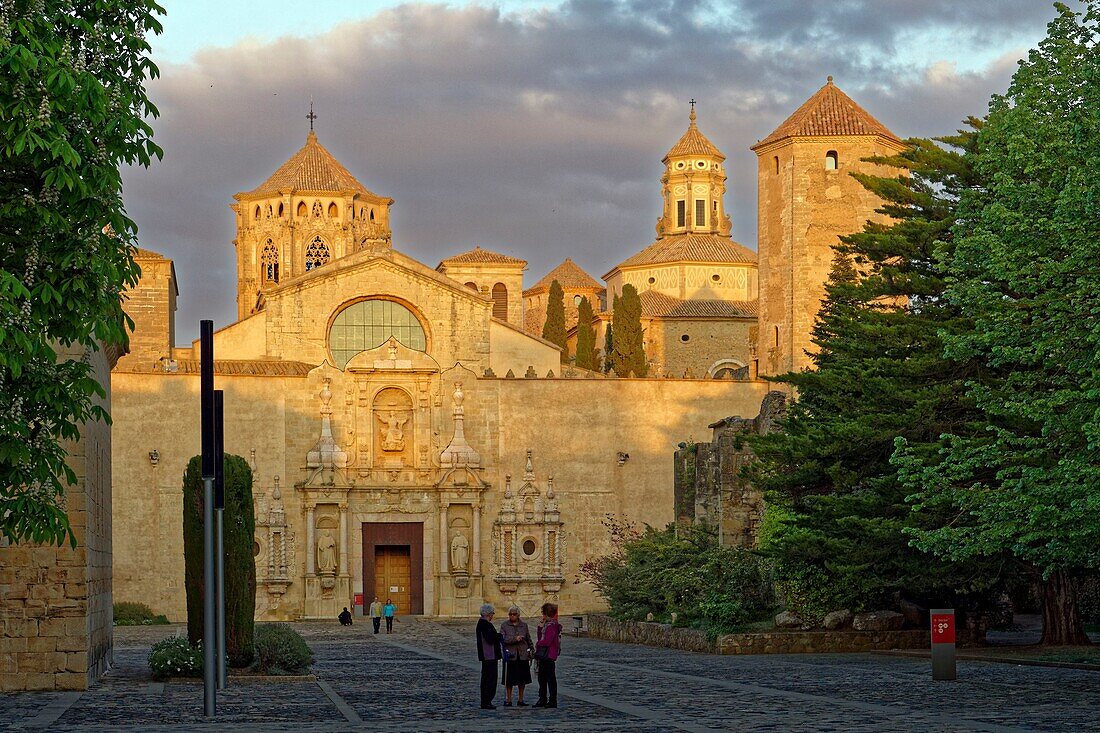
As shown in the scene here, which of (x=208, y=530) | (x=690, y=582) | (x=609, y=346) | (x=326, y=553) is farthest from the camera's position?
(x=609, y=346)

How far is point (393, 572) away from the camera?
53281 mm

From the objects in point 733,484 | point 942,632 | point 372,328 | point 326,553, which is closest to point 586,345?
point 372,328

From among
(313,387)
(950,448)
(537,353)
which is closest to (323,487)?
(313,387)

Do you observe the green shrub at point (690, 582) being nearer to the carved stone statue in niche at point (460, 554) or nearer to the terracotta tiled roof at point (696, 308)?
the carved stone statue in niche at point (460, 554)

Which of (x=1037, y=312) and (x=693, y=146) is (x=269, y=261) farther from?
(x=1037, y=312)

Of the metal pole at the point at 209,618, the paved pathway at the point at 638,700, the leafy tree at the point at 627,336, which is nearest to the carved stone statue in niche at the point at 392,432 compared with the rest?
the leafy tree at the point at 627,336

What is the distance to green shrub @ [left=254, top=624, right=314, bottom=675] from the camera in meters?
22.5

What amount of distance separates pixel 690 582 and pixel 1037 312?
10868 mm

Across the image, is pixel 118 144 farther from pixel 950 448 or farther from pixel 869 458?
pixel 869 458

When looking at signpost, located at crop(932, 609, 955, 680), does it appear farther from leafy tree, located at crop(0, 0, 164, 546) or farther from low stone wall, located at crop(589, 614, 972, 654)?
leafy tree, located at crop(0, 0, 164, 546)

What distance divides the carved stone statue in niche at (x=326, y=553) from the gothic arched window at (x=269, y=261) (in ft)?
121

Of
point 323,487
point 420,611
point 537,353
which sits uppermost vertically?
point 537,353

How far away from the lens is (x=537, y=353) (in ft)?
189

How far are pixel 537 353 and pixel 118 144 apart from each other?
44.7m
